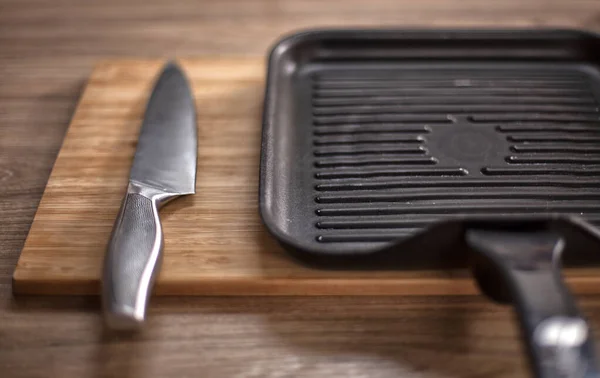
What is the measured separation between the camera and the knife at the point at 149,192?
0.50m

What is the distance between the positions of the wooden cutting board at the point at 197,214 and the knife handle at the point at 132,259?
0.03 meters

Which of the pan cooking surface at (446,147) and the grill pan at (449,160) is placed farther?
the pan cooking surface at (446,147)

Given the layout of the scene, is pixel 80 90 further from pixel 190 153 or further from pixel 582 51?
pixel 582 51

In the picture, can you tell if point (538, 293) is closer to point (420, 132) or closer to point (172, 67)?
point (420, 132)

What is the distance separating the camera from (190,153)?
2.20 feet

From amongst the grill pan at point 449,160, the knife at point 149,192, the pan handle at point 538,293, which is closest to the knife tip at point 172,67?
the knife at point 149,192

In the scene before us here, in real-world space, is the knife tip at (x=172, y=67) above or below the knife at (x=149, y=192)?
above

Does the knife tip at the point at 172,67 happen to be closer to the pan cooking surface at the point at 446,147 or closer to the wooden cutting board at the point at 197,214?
the wooden cutting board at the point at 197,214

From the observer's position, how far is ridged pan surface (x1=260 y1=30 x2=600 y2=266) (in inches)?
23.9

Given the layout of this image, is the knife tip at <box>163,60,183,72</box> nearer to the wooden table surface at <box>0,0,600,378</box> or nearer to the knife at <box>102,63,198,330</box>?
the knife at <box>102,63,198,330</box>

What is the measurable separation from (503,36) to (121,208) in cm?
48

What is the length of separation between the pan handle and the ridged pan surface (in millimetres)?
39

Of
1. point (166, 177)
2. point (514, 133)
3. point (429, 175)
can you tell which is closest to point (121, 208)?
point (166, 177)

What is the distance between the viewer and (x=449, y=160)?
26.2 inches
